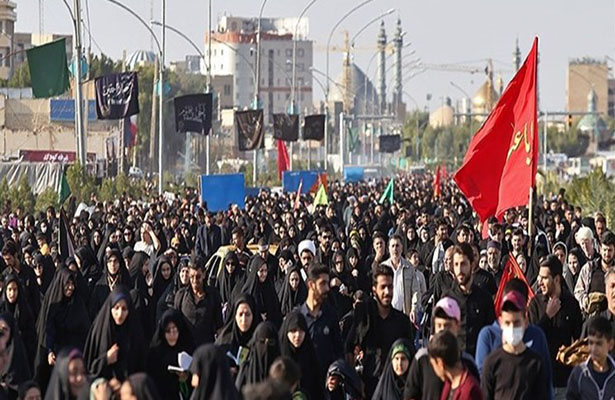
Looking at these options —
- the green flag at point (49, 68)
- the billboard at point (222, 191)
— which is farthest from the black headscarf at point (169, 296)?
the billboard at point (222, 191)

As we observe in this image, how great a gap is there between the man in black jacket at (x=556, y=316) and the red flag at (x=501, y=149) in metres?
4.04

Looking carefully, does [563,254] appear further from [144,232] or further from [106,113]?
[106,113]

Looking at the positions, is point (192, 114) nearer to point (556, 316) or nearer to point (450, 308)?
point (556, 316)

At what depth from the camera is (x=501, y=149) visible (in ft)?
51.2

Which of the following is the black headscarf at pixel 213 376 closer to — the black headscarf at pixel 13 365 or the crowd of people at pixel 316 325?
the crowd of people at pixel 316 325

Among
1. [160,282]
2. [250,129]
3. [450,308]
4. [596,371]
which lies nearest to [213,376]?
[450,308]

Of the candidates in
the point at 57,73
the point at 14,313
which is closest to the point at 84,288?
the point at 14,313

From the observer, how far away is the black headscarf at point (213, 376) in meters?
7.89

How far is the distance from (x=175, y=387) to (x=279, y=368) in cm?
276

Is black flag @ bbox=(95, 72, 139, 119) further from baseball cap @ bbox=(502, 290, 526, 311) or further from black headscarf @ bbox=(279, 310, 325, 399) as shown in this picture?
baseball cap @ bbox=(502, 290, 526, 311)

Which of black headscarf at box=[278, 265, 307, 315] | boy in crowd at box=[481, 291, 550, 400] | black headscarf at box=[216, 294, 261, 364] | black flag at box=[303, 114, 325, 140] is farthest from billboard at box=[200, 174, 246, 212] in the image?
boy in crowd at box=[481, 291, 550, 400]

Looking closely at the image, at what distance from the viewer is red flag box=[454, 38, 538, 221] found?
595 inches

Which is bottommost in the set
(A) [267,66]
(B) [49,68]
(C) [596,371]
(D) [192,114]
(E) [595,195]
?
(E) [595,195]

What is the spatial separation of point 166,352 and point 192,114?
30.8 metres
